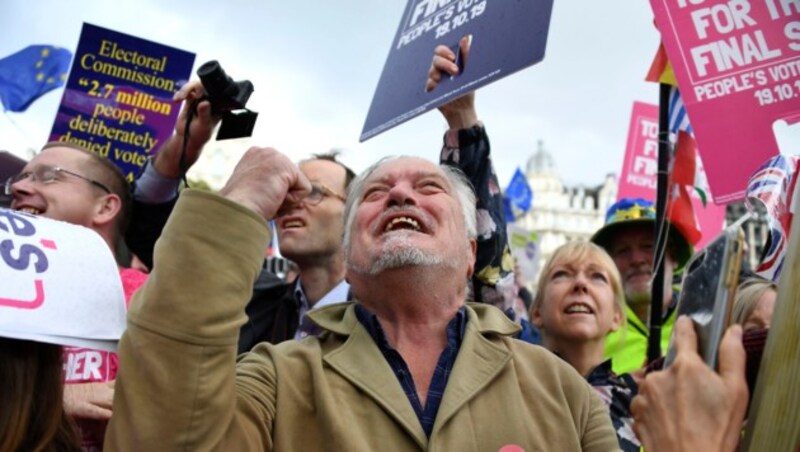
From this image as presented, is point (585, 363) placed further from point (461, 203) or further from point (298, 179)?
point (298, 179)

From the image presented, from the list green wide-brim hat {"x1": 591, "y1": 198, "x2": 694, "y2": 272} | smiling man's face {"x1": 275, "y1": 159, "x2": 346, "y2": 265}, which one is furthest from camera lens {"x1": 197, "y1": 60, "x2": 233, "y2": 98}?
green wide-brim hat {"x1": 591, "y1": 198, "x2": 694, "y2": 272}

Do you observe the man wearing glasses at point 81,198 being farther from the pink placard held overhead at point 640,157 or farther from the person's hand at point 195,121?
the pink placard held overhead at point 640,157

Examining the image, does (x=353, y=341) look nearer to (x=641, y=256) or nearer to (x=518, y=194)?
(x=641, y=256)

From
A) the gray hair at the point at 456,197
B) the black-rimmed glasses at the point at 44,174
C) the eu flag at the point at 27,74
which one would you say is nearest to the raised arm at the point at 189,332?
the gray hair at the point at 456,197

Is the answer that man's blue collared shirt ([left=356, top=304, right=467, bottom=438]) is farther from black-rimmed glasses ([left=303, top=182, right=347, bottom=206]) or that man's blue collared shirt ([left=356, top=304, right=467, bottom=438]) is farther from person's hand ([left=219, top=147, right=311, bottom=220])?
black-rimmed glasses ([left=303, top=182, right=347, bottom=206])

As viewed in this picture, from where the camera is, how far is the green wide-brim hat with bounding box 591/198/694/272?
4840 mm

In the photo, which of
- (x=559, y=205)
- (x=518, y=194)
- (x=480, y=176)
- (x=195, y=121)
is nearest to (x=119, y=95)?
(x=195, y=121)

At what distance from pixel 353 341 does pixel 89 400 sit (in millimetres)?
720

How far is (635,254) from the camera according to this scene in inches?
196

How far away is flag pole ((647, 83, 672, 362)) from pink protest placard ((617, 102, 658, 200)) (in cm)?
318

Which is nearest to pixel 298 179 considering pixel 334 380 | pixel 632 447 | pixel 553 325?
pixel 334 380

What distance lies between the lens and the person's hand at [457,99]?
3.18 meters

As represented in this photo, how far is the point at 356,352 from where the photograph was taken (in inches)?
87.0

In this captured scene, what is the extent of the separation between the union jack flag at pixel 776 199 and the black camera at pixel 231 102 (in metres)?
1.46
